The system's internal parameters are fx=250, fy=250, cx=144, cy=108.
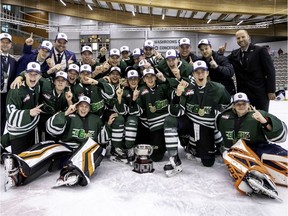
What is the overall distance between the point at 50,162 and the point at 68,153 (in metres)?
0.25

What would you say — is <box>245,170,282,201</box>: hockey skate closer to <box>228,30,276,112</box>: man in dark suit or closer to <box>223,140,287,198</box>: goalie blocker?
<box>223,140,287,198</box>: goalie blocker

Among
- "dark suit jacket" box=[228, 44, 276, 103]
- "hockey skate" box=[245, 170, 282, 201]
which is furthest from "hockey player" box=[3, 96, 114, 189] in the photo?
"dark suit jacket" box=[228, 44, 276, 103]

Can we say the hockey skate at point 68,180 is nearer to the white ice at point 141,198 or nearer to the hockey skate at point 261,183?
the white ice at point 141,198

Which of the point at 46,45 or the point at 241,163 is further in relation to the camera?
the point at 46,45

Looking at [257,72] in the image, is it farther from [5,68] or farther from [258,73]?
[5,68]

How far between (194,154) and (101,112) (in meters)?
1.52

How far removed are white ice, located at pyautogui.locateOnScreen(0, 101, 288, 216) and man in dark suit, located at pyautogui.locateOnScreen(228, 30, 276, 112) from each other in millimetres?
1420

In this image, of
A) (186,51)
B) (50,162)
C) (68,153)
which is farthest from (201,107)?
(50,162)

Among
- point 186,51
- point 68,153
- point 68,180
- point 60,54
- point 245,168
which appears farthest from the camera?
point 60,54

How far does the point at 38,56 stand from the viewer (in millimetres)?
3887

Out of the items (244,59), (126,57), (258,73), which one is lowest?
(258,73)

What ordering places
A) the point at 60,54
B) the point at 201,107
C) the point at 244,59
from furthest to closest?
the point at 60,54 → the point at 244,59 → the point at 201,107

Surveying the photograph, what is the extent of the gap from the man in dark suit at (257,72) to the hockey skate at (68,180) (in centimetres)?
280

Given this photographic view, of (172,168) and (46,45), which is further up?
(46,45)
